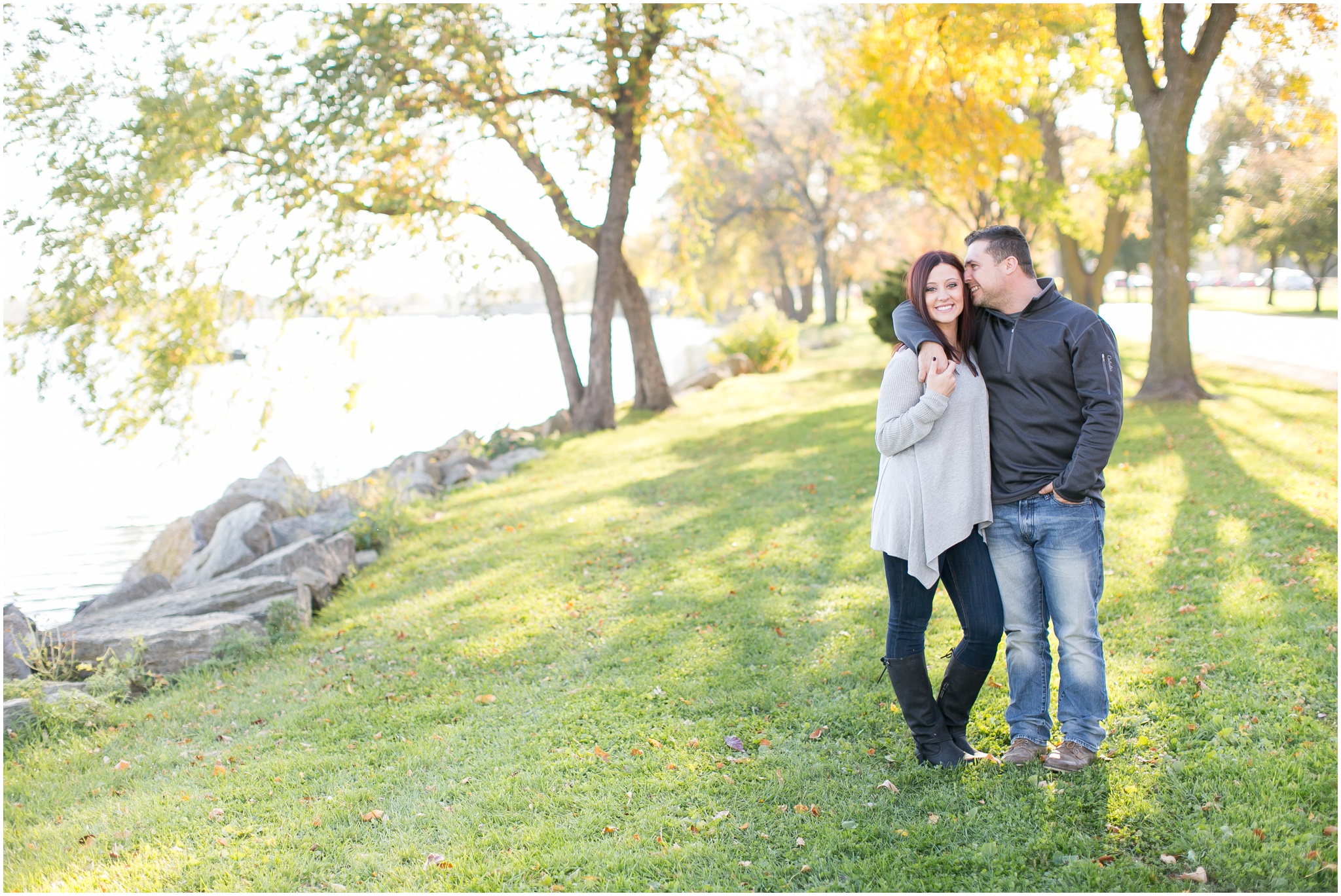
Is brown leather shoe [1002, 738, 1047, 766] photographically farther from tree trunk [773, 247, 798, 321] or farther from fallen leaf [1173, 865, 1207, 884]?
tree trunk [773, 247, 798, 321]

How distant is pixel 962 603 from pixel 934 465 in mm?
662

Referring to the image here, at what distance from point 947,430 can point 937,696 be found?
1.31 metres

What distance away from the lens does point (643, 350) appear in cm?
1877

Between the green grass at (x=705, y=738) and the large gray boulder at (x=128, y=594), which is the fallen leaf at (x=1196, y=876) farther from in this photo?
the large gray boulder at (x=128, y=594)

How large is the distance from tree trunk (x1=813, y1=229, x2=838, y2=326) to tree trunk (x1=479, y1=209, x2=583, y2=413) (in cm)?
2278

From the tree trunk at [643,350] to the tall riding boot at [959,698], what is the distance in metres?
14.5

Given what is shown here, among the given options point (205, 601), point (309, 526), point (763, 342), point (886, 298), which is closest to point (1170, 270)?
point (886, 298)

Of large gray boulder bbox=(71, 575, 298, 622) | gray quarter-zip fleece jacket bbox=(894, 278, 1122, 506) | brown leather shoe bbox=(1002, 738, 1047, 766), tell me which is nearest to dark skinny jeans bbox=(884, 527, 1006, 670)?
gray quarter-zip fleece jacket bbox=(894, 278, 1122, 506)

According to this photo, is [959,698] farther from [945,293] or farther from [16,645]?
[16,645]

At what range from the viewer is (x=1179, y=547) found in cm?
715

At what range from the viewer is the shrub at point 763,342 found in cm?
2614

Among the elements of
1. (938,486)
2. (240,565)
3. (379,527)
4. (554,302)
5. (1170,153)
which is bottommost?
(240,565)

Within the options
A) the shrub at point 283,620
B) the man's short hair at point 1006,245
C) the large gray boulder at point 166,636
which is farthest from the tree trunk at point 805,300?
the man's short hair at point 1006,245

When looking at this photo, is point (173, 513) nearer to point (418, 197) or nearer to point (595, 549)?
point (418, 197)
